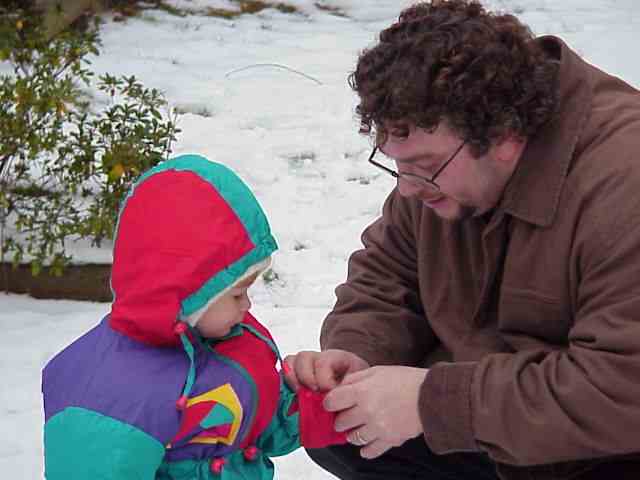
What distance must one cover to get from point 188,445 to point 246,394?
14 centimetres

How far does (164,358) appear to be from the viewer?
196cm

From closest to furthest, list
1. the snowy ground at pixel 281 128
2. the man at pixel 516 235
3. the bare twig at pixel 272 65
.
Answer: the man at pixel 516 235 < the snowy ground at pixel 281 128 < the bare twig at pixel 272 65

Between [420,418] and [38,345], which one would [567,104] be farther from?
[38,345]

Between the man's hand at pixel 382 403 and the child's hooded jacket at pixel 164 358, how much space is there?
0.69 ft

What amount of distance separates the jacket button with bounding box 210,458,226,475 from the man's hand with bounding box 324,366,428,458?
273 mm

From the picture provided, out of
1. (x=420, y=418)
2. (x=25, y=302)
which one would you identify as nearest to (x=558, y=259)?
(x=420, y=418)

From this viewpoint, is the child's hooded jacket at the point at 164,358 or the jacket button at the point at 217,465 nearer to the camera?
the child's hooded jacket at the point at 164,358

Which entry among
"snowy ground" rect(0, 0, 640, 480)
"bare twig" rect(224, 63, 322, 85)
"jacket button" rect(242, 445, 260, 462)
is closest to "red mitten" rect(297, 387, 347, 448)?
"jacket button" rect(242, 445, 260, 462)

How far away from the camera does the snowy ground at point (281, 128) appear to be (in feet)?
11.9

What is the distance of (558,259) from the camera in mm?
2070

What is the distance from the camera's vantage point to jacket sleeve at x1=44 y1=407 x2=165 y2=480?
1.84 meters


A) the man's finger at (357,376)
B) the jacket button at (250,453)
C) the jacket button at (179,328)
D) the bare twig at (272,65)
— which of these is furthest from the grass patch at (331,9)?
the jacket button at (179,328)

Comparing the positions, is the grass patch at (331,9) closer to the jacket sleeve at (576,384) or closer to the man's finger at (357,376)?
the man's finger at (357,376)

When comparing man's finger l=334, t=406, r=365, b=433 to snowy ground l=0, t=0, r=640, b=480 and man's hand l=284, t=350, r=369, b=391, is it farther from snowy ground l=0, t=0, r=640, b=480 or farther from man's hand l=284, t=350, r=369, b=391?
snowy ground l=0, t=0, r=640, b=480
